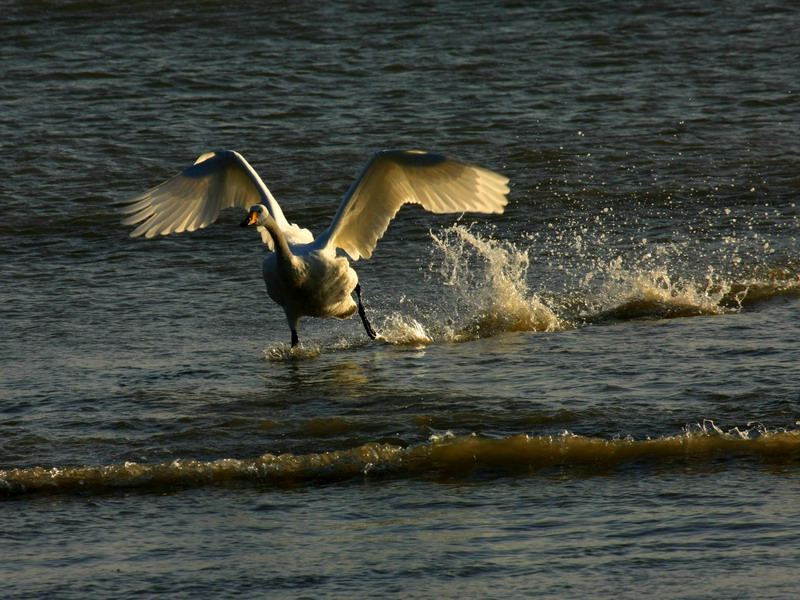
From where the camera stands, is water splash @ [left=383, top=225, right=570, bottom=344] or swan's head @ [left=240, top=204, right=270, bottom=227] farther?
water splash @ [left=383, top=225, right=570, bottom=344]

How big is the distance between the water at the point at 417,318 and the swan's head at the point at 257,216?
35.9 inches

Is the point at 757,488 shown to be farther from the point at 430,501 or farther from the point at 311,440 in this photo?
the point at 311,440

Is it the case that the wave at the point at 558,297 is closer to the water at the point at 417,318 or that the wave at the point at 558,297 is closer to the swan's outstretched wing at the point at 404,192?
the water at the point at 417,318

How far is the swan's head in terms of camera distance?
902 centimetres

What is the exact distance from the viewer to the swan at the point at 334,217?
9.26m

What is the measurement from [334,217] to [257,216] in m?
0.78

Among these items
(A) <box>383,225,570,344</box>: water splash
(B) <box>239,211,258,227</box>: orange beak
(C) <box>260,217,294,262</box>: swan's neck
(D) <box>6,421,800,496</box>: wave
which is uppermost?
(B) <box>239,211,258,227</box>: orange beak

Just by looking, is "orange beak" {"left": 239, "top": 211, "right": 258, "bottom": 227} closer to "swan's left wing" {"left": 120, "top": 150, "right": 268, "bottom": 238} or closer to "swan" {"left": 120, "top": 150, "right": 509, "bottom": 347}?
"swan" {"left": 120, "top": 150, "right": 509, "bottom": 347}

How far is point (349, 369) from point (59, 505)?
288 cm

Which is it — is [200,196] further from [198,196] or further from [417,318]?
[417,318]

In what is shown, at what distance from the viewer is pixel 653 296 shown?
32.2ft

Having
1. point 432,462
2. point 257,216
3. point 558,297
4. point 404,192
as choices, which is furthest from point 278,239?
point 432,462

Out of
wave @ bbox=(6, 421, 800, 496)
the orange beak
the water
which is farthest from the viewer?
the orange beak

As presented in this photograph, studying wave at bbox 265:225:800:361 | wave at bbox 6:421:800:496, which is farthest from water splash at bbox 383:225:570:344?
wave at bbox 6:421:800:496
